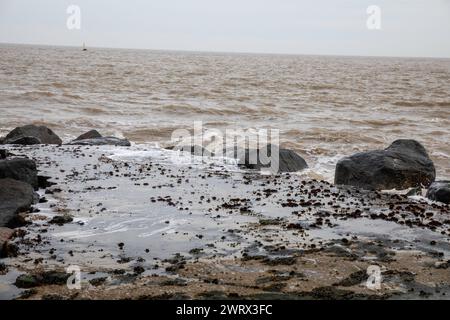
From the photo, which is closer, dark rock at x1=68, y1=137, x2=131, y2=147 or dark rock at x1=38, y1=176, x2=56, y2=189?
dark rock at x1=38, y1=176, x2=56, y2=189

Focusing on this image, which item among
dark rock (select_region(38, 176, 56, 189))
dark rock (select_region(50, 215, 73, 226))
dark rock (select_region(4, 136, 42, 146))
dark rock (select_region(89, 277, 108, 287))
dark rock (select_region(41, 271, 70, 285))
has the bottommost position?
dark rock (select_region(89, 277, 108, 287))

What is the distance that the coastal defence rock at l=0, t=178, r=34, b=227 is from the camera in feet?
35.5

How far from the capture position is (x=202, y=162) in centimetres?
2014

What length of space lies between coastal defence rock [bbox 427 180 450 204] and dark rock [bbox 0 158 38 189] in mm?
12461

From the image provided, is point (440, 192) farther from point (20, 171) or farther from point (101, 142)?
point (101, 142)

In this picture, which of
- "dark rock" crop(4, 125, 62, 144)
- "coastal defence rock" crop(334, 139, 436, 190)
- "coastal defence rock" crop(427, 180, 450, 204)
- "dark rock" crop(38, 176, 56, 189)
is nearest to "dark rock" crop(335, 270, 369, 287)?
"coastal defence rock" crop(427, 180, 450, 204)

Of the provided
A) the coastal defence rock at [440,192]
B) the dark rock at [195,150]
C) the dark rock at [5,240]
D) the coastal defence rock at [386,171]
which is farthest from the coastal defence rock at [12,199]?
the coastal defence rock at [440,192]

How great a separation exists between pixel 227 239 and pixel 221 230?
2.25ft

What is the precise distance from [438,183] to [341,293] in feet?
30.9

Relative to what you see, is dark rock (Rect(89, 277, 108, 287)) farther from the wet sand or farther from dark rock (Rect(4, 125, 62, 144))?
dark rock (Rect(4, 125, 62, 144))

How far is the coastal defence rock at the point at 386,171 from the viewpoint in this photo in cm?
1639

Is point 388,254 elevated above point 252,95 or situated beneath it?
situated beneath

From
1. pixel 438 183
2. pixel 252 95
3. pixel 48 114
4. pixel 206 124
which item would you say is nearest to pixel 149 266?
pixel 438 183
